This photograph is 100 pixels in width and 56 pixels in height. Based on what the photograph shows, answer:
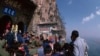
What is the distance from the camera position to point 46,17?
4588 cm

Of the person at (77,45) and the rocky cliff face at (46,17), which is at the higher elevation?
the rocky cliff face at (46,17)

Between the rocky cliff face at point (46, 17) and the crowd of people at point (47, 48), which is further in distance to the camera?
the rocky cliff face at point (46, 17)

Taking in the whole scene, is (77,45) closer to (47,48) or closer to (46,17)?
(47,48)

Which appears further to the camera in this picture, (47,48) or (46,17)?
(46,17)

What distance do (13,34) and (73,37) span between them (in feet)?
11.8

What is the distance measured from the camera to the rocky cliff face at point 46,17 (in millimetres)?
21641

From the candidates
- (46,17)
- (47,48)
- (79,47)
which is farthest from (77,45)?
(46,17)

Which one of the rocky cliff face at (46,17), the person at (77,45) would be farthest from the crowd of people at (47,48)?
the rocky cliff face at (46,17)

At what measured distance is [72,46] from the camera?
10891 millimetres

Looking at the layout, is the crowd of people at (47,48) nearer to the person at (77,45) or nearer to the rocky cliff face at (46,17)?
the person at (77,45)

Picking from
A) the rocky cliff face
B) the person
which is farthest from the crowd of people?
the rocky cliff face

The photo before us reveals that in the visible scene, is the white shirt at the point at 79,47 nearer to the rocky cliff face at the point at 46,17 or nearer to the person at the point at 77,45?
the person at the point at 77,45

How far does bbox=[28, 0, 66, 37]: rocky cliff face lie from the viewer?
2164 cm

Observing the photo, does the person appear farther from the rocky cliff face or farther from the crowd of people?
the rocky cliff face
